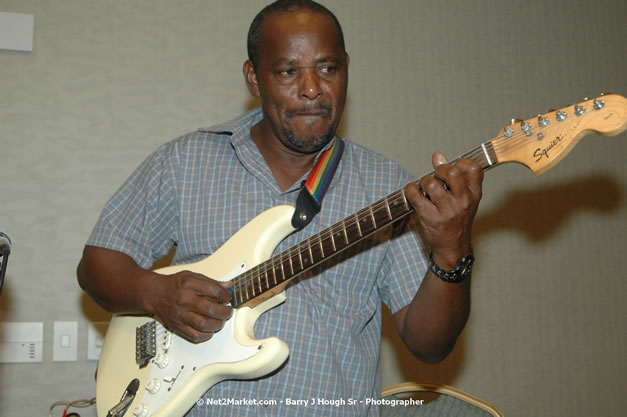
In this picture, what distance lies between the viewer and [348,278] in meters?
1.46

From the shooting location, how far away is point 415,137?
8.20ft

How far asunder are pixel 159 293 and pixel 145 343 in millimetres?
156

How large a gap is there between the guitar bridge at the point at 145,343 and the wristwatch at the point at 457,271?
2.25ft

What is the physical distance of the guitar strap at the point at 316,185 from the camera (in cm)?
138

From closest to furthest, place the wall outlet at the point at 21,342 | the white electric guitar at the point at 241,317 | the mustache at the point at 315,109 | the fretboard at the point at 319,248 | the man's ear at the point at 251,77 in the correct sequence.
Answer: the white electric guitar at the point at 241,317 → the fretboard at the point at 319,248 → the mustache at the point at 315,109 → the man's ear at the point at 251,77 → the wall outlet at the point at 21,342

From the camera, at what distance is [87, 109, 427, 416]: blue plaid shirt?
1377 millimetres

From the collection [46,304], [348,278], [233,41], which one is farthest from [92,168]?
[348,278]

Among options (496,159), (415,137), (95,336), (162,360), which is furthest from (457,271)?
(95,336)

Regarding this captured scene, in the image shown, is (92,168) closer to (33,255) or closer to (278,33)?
(33,255)

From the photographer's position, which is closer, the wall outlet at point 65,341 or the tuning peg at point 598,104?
the tuning peg at point 598,104

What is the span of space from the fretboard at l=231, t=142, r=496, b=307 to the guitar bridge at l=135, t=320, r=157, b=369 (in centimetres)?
23

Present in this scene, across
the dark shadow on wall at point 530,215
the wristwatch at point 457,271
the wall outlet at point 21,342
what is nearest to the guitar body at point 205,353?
the wristwatch at point 457,271

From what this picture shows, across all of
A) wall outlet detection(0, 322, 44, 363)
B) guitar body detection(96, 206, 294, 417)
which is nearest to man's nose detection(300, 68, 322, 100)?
guitar body detection(96, 206, 294, 417)

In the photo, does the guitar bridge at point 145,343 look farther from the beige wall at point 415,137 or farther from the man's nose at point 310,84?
the beige wall at point 415,137
